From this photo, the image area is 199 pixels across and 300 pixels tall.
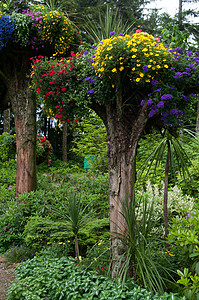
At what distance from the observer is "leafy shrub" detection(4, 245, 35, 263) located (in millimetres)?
3748

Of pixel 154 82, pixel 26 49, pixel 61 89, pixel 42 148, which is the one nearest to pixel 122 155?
pixel 154 82

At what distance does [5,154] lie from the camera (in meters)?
9.71

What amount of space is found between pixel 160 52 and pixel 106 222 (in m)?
2.33

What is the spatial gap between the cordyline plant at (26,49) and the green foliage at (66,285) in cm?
255

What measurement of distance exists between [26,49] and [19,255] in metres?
3.75

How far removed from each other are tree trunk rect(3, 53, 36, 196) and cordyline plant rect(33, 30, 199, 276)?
206 centimetres

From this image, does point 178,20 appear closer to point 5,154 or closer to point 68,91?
point 5,154

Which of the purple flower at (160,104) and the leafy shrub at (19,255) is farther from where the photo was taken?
the leafy shrub at (19,255)

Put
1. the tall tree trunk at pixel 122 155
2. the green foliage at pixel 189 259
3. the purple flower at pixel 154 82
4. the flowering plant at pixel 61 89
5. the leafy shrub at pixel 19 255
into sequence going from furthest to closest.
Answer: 1. the leafy shrub at pixel 19 255
2. the flowering plant at pixel 61 89
3. the tall tree trunk at pixel 122 155
4. the purple flower at pixel 154 82
5. the green foliage at pixel 189 259

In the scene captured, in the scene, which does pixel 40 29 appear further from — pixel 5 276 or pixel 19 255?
pixel 5 276

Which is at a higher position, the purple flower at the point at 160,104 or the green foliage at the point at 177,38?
the green foliage at the point at 177,38

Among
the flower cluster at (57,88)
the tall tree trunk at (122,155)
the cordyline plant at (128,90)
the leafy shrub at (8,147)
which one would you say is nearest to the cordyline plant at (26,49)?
the flower cluster at (57,88)

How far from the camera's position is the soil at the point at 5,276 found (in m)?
3.02

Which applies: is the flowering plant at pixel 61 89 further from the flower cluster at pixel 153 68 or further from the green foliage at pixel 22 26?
the green foliage at pixel 22 26
